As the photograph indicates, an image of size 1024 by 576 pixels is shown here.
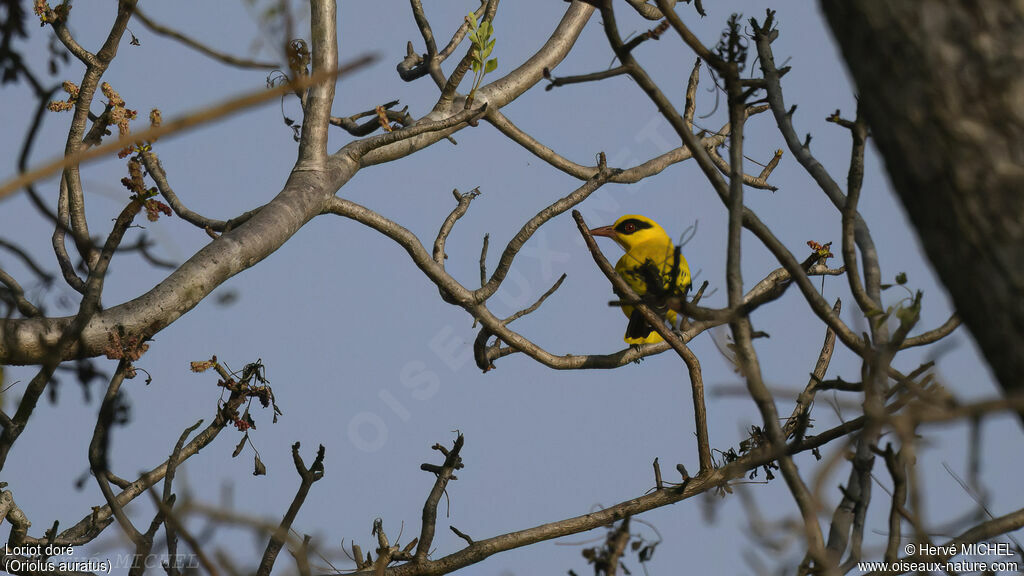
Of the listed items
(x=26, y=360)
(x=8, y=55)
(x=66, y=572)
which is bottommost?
(x=66, y=572)

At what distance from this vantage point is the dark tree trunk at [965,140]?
1366 mm

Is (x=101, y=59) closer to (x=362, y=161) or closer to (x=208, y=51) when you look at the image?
(x=362, y=161)

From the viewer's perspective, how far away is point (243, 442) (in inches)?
149

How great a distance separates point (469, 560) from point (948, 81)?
3026 millimetres

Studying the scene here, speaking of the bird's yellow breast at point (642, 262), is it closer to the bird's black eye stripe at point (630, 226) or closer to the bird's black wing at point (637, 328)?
the bird's black wing at point (637, 328)

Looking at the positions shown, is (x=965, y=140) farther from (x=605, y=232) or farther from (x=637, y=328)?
(x=605, y=232)

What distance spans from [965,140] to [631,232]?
7023 mm

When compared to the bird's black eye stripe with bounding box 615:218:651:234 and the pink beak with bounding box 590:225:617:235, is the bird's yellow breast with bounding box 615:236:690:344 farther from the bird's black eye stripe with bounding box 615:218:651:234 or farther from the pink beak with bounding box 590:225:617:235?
the pink beak with bounding box 590:225:617:235

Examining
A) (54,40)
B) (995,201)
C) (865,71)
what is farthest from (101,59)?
(995,201)

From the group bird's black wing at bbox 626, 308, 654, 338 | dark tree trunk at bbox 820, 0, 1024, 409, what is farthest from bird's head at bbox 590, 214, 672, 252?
dark tree trunk at bbox 820, 0, 1024, 409

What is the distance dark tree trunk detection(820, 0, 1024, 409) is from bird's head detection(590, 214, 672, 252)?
6.92 m

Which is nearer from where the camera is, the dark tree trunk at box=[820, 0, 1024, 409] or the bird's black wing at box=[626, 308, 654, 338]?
the dark tree trunk at box=[820, 0, 1024, 409]

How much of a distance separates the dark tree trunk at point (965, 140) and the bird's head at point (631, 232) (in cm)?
692

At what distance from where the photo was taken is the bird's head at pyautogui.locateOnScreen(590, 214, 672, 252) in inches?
330
